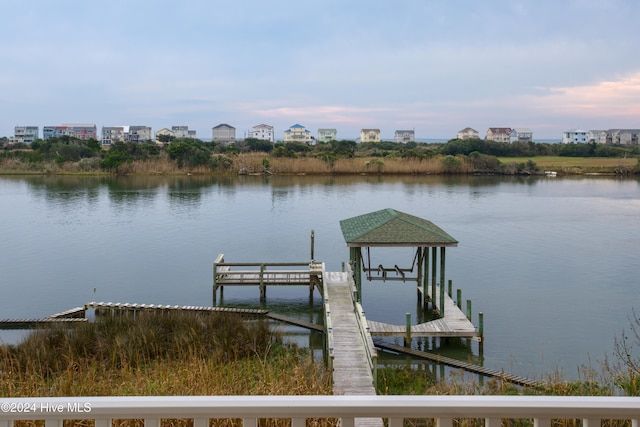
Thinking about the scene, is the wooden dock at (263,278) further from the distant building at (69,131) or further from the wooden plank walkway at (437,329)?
the distant building at (69,131)

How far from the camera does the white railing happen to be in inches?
72.0

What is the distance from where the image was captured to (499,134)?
14425 cm

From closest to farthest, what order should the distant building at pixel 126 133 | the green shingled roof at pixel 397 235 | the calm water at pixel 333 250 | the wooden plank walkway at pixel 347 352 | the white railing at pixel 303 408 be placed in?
the white railing at pixel 303 408
the wooden plank walkway at pixel 347 352
the green shingled roof at pixel 397 235
the calm water at pixel 333 250
the distant building at pixel 126 133

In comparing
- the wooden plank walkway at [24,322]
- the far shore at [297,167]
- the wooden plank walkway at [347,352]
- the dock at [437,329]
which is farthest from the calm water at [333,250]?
the far shore at [297,167]

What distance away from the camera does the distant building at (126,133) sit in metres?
132

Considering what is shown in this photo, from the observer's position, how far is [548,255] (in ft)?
76.3

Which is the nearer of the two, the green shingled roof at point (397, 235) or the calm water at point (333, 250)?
the green shingled roof at point (397, 235)

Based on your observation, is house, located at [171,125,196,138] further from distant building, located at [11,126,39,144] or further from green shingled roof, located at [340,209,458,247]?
green shingled roof, located at [340,209,458,247]

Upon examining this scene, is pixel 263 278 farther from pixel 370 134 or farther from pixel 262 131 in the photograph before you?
pixel 262 131

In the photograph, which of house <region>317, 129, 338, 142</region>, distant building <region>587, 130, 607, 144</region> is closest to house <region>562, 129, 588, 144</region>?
distant building <region>587, 130, 607, 144</region>

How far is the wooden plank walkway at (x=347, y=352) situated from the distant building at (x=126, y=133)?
408 feet

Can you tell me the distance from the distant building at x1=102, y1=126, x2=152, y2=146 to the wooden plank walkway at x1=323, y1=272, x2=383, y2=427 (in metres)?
124

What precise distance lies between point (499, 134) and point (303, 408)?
149779 mm

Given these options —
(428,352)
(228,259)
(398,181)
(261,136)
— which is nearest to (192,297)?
(228,259)
